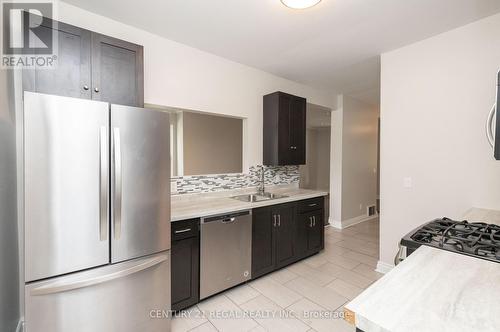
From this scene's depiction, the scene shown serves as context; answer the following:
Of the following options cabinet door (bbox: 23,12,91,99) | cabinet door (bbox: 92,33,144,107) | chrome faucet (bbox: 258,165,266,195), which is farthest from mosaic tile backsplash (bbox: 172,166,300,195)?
cabinet door (bbox: 23,12,91,99)

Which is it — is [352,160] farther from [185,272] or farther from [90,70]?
[90,70]

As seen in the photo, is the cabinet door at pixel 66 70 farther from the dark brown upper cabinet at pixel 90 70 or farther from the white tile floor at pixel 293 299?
the white tile floor at pixel 293 299

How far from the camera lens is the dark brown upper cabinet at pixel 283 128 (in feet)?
10.8

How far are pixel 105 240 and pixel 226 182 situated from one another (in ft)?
5.79

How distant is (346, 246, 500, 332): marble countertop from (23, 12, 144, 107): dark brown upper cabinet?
2115 mm

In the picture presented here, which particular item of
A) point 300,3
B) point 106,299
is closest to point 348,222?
point 300,3

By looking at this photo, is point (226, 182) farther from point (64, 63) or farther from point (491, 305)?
point (491, 305)

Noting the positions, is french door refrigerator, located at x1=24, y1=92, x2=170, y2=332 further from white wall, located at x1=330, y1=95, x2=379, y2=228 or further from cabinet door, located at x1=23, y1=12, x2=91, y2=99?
white wall, located at x1=330, y1=95, x2=379, y2=228

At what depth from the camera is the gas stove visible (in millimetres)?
1119

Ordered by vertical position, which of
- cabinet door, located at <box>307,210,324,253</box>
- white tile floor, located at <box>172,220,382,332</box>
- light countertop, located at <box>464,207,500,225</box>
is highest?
light countertop, located at <box>464,207,500,225</box>

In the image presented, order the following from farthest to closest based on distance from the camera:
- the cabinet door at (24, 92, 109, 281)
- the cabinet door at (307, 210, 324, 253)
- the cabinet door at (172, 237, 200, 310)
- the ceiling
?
the cabinet door at (307, 210, 324, 253) < the cabinet door at (172, 237, 200, 310) < the ceiling < the cabinet door at (24, 92, 109, 281)

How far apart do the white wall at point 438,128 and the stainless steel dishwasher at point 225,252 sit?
1.80 meters

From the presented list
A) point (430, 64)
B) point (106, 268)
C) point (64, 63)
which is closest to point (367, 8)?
point (430, 64)

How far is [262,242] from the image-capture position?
8.79ft
